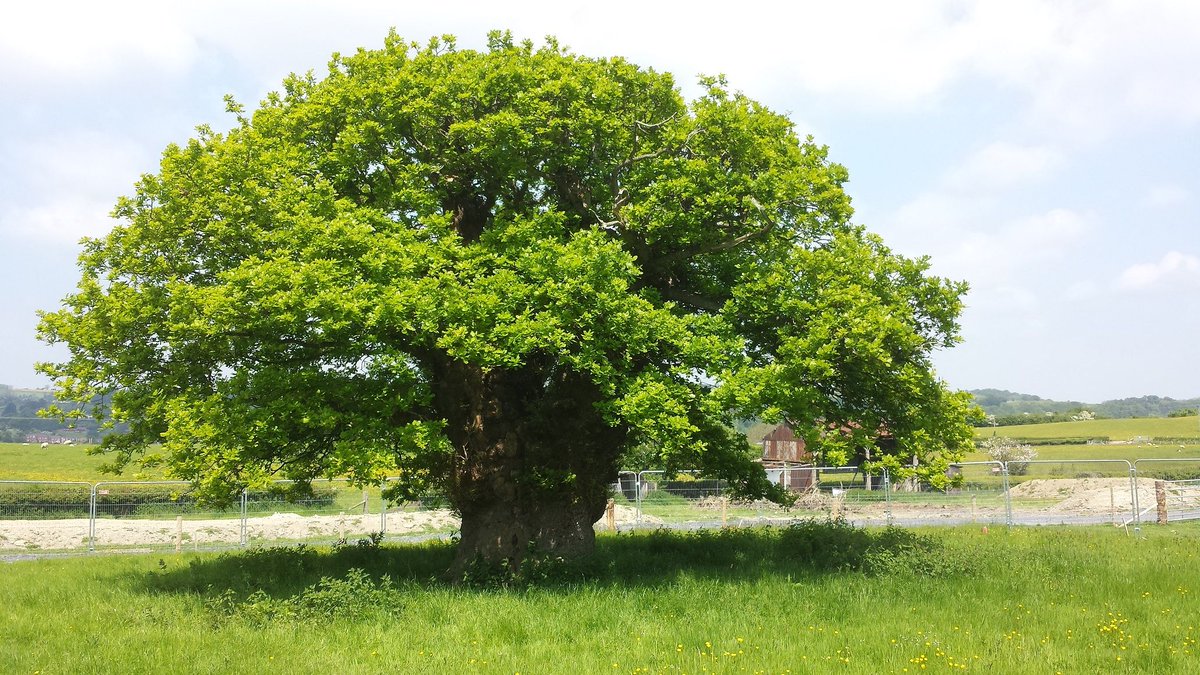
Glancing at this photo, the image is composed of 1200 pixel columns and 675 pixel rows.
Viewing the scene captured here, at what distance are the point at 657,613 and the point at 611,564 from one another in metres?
4.49

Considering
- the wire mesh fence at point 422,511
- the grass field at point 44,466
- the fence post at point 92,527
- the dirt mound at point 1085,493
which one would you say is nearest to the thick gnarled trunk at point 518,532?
the wire mesh fence at point 422,511

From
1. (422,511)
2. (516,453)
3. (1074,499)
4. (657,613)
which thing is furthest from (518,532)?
(1074,499)

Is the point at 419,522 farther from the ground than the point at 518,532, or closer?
→ closer

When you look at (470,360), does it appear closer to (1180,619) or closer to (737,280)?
(737,280)

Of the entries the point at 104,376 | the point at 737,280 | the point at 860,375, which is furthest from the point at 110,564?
the point at 860,375

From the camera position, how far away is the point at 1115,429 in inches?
3925

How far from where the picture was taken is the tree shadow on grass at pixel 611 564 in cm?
1627

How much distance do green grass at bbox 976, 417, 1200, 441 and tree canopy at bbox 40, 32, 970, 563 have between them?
78.6 m

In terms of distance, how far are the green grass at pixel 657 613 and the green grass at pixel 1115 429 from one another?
251ft

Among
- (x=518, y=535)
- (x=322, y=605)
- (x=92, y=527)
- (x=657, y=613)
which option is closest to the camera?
(x=657, y=613)

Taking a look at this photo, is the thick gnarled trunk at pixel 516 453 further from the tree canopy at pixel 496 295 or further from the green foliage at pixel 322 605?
the green foliage at pixel 322 605

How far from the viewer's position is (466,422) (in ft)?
58.1

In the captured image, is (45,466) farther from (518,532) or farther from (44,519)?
(518,532)

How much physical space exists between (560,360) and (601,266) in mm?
1834
